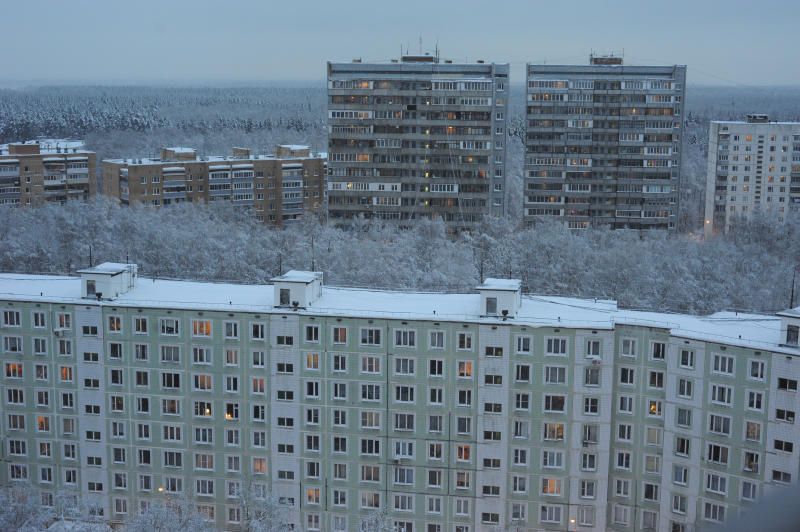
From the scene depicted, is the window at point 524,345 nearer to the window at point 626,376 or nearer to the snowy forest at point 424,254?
the window at point 626,376

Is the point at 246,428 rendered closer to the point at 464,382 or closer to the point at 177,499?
the point at 177,499

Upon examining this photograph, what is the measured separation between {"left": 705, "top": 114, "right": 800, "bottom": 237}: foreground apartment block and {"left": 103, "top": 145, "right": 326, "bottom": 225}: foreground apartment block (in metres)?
23.8

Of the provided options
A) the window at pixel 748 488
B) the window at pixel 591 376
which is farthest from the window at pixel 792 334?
the window at pixel 591 376

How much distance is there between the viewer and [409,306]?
22703mm

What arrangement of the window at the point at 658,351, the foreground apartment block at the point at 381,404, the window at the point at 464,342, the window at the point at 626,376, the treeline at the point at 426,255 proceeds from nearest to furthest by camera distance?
the foreground apartment block at the point at 381,404
the window at the point at 658,351
the window at the point at 626,376
the window at the point at 464,342
the treeline at the point at 426,255

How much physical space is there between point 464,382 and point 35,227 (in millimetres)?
33480

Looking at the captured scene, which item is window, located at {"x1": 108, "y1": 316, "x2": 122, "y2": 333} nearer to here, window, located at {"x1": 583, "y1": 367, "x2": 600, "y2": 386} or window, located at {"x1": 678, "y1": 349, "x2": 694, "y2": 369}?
window, located at {"x1": 583, "y1": 367, "x2": 600, "y2": 386}

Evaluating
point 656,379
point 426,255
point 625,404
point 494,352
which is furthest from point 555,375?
point 426,255

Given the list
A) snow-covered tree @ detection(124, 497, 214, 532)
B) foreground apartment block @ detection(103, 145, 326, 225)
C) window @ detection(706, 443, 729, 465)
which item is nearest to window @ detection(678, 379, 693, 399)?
window @ detection(706, 443, 729, 465)

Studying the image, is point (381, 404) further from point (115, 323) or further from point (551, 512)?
point (115, 323)

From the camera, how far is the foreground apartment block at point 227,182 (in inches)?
2276

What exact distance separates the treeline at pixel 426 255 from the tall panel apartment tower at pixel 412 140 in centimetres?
134

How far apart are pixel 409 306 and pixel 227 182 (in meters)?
39.0

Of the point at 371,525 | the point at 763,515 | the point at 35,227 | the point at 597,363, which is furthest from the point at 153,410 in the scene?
the point at 35,227
